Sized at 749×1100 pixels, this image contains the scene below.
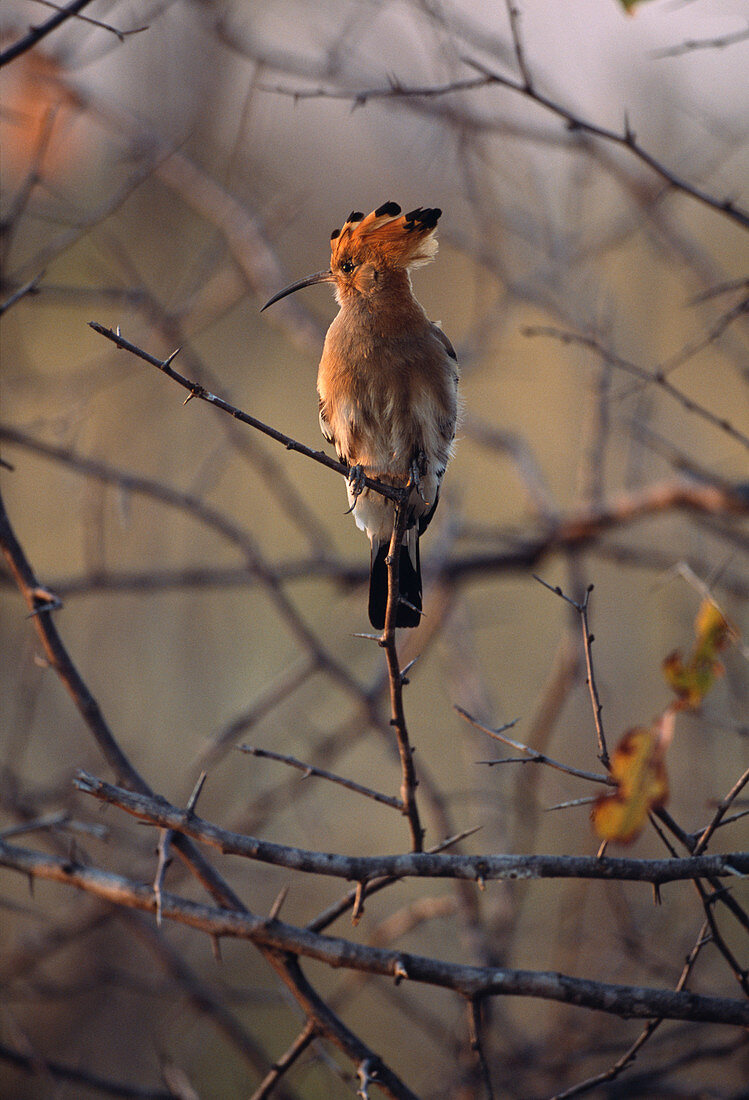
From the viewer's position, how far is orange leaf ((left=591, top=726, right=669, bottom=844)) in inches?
50.1

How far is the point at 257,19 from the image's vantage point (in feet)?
17.7

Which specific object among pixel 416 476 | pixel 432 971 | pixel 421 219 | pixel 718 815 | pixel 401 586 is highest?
pixel 421 219

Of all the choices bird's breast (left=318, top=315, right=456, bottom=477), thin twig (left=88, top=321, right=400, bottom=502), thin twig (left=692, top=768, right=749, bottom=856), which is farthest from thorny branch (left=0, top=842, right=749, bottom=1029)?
bird's breast (left=318, top=315, right=456, bottom=477)

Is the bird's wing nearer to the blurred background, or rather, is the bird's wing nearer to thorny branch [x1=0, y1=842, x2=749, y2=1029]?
the blurred background

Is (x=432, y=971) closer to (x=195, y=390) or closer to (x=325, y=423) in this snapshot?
(x=195, y=390)

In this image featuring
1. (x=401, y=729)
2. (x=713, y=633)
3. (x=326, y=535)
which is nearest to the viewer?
(x=713, y=633)

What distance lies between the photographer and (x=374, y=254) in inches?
119

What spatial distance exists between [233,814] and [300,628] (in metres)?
3.45

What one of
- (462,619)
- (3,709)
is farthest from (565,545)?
(3,709)

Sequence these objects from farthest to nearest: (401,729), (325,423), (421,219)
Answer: (325,423) < (421,219) < (401,729)

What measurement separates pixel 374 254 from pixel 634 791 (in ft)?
7.16

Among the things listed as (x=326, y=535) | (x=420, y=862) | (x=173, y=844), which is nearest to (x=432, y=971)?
(x=420, y=862)

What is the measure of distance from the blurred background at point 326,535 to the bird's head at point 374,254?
0.44 metres

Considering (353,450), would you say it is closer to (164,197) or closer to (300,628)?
(300,628)
